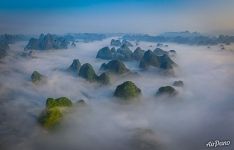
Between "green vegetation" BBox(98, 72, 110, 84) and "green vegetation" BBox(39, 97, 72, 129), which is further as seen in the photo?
"green vegetation" BBox(98, 72, 110, 84)

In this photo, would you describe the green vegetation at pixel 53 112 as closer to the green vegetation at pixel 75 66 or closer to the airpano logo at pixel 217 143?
the green vegetation at pixel 75 66

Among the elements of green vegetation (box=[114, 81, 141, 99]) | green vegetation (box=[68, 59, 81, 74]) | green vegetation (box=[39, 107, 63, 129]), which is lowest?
green vegetation (box=[39, 107, 63, 129])

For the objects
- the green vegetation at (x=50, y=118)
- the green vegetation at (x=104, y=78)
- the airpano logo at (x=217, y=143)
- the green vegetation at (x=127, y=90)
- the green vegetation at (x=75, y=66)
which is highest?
the green vegetation at (x=75, y=66)

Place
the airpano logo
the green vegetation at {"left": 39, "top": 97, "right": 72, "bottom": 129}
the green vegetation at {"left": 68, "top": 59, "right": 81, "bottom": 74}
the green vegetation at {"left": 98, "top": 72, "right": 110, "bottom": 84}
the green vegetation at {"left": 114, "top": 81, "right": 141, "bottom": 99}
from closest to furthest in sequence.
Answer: the airpano logo < the green vegetation at {"left": 39, "top": 97, "right": 72, "bottom": 129} < the green vegetation at {"left": 114, "top": 81, "right": 141, "bottom": 99} < the green vegetation at {"left": 68, "top": 59, "right": 81, "bottom": 74} < the green vegetation at {"left": 98, "top": 72, "right": 110, "bottom": 84}

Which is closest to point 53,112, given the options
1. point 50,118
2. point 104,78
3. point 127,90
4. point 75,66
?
point 50,118

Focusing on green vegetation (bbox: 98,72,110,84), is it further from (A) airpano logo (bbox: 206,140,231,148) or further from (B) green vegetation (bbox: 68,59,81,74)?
(A) airpano logo (bbox: 206,140,231,148)

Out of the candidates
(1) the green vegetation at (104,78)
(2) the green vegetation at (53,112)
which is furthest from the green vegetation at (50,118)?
(1) the green vegetation at (104,78)

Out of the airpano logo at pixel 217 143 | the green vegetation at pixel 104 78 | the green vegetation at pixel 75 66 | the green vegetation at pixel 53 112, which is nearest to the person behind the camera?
the airpano logo at pixel 217 143

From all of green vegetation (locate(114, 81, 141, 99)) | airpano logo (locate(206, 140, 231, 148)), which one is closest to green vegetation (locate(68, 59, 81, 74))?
green vegetation (locate(114, 81, 141, 99))

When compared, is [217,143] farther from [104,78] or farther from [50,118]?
[50,118]
